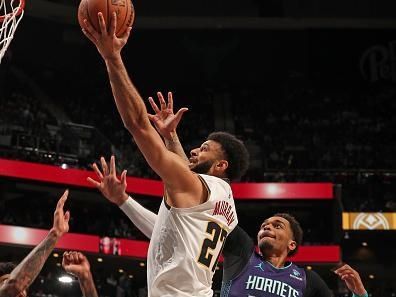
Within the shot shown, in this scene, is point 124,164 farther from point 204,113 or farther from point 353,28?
point 353,28

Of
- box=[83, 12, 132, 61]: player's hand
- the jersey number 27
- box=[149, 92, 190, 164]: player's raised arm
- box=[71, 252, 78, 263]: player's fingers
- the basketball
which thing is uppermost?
the basketball

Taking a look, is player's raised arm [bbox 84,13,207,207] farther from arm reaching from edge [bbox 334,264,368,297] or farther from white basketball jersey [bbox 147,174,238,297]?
arm reaching from edge [bbox 334,264,368,297]

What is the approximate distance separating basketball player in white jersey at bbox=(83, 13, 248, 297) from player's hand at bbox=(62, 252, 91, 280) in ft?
1.84

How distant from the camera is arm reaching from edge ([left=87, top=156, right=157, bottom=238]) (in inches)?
159

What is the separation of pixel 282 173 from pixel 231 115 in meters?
5.00

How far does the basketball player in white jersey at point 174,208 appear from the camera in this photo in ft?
9.87

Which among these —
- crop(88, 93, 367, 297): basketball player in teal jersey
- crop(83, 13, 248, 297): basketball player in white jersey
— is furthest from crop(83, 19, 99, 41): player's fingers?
crop(88, 93, 367, 297): basketball player in teal jersey

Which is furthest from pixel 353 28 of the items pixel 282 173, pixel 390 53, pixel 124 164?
pixel 124 164

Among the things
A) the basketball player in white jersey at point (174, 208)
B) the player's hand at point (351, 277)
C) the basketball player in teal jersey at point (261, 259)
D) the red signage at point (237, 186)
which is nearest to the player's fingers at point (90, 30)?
the basketball player in white jersey at point (174, 208)

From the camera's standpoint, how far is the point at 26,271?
357cm

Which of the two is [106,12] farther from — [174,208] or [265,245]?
[265,245]

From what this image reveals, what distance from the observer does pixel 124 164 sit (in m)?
19.7

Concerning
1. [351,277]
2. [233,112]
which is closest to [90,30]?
[351,277]

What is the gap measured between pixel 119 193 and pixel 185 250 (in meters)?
0.95
